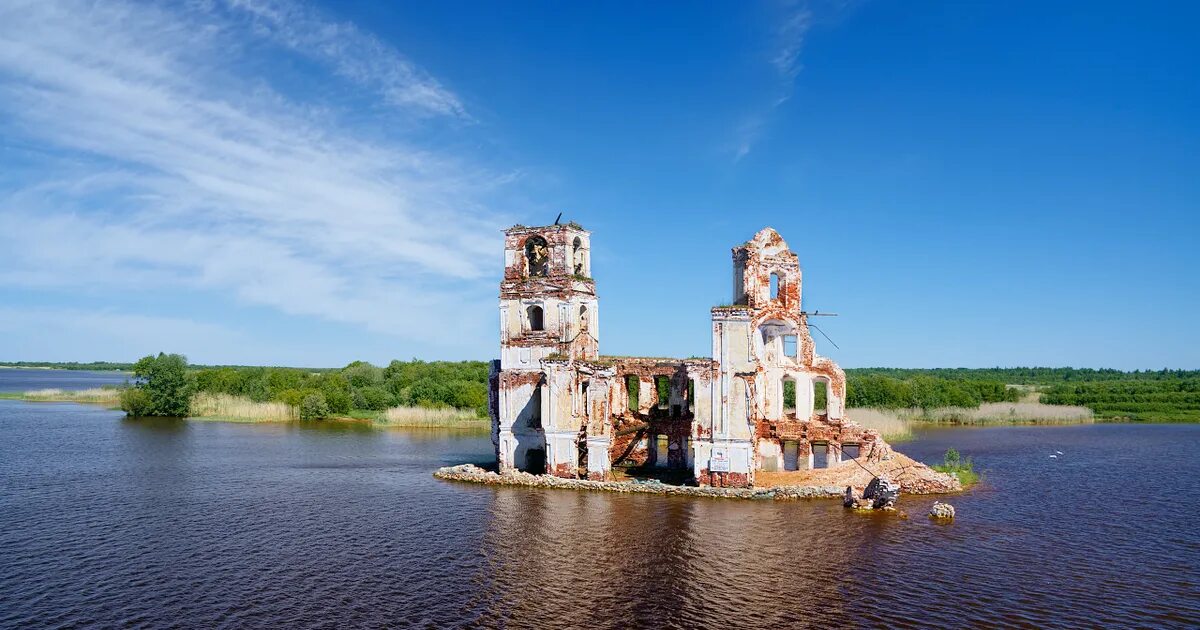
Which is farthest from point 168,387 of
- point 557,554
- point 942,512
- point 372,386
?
point 942,512

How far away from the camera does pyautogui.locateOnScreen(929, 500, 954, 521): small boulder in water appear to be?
99.3ft

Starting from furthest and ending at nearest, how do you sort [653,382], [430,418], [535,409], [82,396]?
1. [82,396]
2. [430,418]
3. [653,382]
4. [535,409]

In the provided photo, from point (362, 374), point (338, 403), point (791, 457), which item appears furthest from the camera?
point (362, 374)

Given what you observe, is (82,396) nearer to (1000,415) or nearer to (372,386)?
(372,386)

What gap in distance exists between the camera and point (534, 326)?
39938mm

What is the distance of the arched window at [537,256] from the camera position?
39.8 meters

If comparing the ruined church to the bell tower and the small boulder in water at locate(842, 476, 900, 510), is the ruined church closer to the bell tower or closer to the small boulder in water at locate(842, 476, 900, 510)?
the bell tower

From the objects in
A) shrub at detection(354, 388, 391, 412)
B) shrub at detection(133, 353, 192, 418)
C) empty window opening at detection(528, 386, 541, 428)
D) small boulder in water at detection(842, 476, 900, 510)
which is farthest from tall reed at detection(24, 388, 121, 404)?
small boulder in water at detection(842, 476, 900, 510)

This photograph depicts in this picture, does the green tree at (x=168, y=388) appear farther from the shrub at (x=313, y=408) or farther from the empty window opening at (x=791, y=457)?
the empty window opening at (x=791, y=457)

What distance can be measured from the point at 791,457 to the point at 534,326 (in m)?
19.0

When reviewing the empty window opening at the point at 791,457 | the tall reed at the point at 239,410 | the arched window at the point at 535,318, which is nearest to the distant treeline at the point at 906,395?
the empty window opening at the point at 791,457

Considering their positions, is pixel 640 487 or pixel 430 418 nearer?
pixel 640 487

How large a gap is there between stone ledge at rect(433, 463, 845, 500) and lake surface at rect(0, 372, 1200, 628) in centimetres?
74

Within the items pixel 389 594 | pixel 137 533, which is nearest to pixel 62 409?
pixel 137 533
